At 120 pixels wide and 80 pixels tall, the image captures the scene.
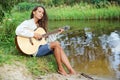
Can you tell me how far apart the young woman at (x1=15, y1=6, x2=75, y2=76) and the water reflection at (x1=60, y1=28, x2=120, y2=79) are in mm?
1145

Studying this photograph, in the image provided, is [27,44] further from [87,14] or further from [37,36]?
[87,14]

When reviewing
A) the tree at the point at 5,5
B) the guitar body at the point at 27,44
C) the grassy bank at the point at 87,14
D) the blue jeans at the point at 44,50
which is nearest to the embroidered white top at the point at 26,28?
the guitar body at the point at 27,44

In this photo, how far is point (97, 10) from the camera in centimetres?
2328

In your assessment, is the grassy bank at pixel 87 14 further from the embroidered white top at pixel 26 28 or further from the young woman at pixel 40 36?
the embroidered white top at pixel 26 28

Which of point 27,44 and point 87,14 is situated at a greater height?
point 27,44

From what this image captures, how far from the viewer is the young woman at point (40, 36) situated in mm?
7312

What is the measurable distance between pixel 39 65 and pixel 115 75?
1.78 meters

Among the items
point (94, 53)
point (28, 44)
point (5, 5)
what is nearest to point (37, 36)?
point (28, 44)

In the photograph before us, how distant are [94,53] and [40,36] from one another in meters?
3.64

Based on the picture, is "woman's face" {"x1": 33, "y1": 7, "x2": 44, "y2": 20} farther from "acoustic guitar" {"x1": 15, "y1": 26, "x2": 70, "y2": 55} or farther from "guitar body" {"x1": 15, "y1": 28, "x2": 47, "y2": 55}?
"guitar body" {"x1": 15, "y1": 28, "x2": 47, "y2": 55}

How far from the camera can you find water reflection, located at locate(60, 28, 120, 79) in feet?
28.6

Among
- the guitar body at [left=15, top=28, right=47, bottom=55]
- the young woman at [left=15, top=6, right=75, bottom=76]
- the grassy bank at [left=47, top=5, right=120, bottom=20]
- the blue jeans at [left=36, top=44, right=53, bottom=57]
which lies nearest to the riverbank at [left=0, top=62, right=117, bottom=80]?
the young woman at [left=15, top=6, right=75, bottom=76]

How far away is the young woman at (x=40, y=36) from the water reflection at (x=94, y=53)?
1.15 m

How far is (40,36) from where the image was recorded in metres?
7.50
